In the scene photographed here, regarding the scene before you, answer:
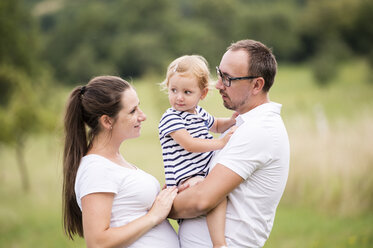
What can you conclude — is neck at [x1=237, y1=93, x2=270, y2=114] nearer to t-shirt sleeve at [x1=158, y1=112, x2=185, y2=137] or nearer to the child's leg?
t-shirt sleeve at [x1=158, y1=112, x2=185, y2=137]

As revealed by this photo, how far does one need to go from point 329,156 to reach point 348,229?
191 cm

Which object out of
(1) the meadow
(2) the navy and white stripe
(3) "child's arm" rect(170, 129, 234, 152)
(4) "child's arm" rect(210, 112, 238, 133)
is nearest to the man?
(3) "child's arm" rect(170, 129, 234, 152)

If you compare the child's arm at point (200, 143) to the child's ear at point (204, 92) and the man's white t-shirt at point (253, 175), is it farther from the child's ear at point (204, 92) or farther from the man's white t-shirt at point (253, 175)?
the child's ear at point (204, 92)

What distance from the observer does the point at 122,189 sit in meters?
2.56

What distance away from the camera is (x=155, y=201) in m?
2.67

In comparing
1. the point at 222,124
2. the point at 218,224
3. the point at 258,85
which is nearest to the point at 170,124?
the point at 222,124

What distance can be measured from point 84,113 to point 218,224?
118 cm

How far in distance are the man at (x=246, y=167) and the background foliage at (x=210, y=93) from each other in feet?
4.08

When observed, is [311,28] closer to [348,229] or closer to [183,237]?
[348,229]

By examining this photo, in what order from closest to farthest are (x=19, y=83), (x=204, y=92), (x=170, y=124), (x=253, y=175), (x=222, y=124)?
(x=253, y=175), (x=170, y=124), (x=204, y=92), (x=222, y=124), (x=19, y=83)

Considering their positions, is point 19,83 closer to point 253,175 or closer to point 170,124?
point 170,124

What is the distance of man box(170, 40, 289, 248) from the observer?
2.45m

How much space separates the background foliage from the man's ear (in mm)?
1469

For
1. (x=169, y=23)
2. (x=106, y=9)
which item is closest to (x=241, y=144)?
(x=169, y=23)
